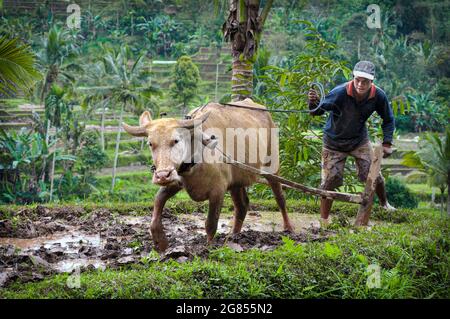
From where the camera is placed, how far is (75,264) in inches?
247

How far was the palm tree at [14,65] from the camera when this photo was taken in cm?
734

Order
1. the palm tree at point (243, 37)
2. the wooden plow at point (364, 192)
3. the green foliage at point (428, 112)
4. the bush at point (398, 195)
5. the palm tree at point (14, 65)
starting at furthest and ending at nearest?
the green foliage at point (428, 112), the bush at point (398, 195), the palm tree at point (243, 37), the palm tree at point (14, 65), the wooden plow at point (364, 192)

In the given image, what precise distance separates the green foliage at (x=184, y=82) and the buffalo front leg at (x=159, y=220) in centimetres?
4104

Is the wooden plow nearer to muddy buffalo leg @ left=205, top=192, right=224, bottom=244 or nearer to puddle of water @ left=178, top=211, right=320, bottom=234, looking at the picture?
muddy buffalo leg @ left=205, top=192, right=224, bottom=244

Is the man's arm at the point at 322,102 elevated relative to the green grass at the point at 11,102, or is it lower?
elevated

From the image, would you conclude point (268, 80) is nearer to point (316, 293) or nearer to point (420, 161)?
point (316, 293)

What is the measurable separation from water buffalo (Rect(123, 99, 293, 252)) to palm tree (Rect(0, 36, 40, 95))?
173cm

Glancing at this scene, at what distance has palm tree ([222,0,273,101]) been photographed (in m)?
10.7

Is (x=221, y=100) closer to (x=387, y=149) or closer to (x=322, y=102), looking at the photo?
(x=322, y=102)

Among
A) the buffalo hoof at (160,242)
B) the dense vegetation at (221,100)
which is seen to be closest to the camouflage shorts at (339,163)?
the dense vegetation at (221,100)

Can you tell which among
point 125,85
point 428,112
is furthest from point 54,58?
point 428,112

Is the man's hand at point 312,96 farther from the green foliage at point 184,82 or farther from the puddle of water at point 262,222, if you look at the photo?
the green foliage at point 184,82

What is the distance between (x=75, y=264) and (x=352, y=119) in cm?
351

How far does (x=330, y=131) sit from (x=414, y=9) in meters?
56.0
